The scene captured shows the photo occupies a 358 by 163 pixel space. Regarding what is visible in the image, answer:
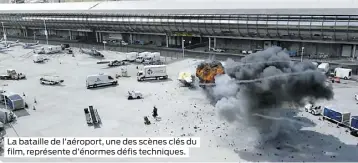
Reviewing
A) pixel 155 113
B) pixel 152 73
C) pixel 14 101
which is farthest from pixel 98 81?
pixel 155 113

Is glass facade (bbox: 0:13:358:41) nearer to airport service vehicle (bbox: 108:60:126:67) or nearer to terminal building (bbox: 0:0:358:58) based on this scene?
terminal building (bbox: 0:0:358:58)

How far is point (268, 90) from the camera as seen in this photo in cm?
3031

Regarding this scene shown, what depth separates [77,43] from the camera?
103m

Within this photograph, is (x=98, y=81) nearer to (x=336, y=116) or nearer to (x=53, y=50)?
(x=336, y=116)

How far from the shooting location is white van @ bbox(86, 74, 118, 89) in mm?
54438

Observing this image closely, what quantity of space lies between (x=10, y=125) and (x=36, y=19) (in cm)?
8259

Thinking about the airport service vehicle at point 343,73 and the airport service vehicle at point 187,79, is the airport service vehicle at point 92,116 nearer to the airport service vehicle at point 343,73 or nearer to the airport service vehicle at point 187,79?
the airport service vehicle at point 187,79

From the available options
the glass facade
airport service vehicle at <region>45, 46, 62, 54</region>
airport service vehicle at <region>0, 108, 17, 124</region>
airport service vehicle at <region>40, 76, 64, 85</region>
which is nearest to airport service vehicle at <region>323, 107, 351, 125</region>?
the glass facade

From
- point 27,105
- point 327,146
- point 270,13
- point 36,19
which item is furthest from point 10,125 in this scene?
point 36,19

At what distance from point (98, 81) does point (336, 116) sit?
1339 inches

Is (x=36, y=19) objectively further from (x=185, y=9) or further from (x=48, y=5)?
(x=185, y=9)

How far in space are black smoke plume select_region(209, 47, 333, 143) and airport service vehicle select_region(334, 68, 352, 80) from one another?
25.4m

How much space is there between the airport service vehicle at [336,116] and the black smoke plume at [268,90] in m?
6.00

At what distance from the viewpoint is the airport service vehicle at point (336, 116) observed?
3628 cm
